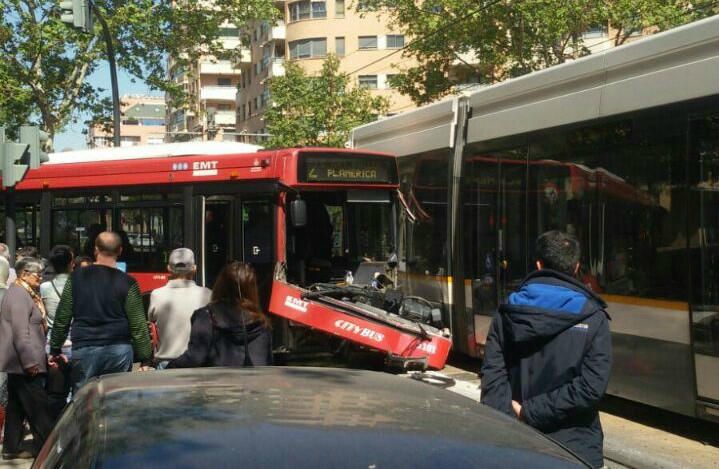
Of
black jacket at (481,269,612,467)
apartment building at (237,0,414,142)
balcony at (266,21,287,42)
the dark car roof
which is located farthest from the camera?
balcony at (266,21,287,42)

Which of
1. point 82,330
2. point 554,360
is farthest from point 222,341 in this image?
point 554,360

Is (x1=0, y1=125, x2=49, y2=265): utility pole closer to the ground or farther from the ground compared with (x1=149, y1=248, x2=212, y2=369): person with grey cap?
farther from the ground

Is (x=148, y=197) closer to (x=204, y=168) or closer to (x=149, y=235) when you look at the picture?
(x=149, y=235)

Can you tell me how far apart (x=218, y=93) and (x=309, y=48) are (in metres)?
24.6

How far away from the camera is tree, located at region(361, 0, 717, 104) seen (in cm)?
2359

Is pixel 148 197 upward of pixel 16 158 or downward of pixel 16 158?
downward

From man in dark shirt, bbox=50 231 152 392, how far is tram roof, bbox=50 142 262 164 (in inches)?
260

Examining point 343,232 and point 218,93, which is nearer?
point 343,232

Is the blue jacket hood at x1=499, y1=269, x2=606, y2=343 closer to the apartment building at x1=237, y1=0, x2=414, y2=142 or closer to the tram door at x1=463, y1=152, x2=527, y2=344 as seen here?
the tram door at x1=463, y1=152, x2=527, y2=344

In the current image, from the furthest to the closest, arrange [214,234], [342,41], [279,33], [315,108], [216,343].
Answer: [279,33], [342,41], [315,108], [214,234], [216,343]

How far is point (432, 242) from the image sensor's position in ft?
39.4

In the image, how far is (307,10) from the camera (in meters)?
57.2

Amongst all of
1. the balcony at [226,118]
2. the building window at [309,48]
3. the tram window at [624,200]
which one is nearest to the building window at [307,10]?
the building window at [309,48]

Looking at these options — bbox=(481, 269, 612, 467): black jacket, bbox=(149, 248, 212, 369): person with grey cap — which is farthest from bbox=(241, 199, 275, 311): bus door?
bbox=(481, 269, 612, 467): black jacket
